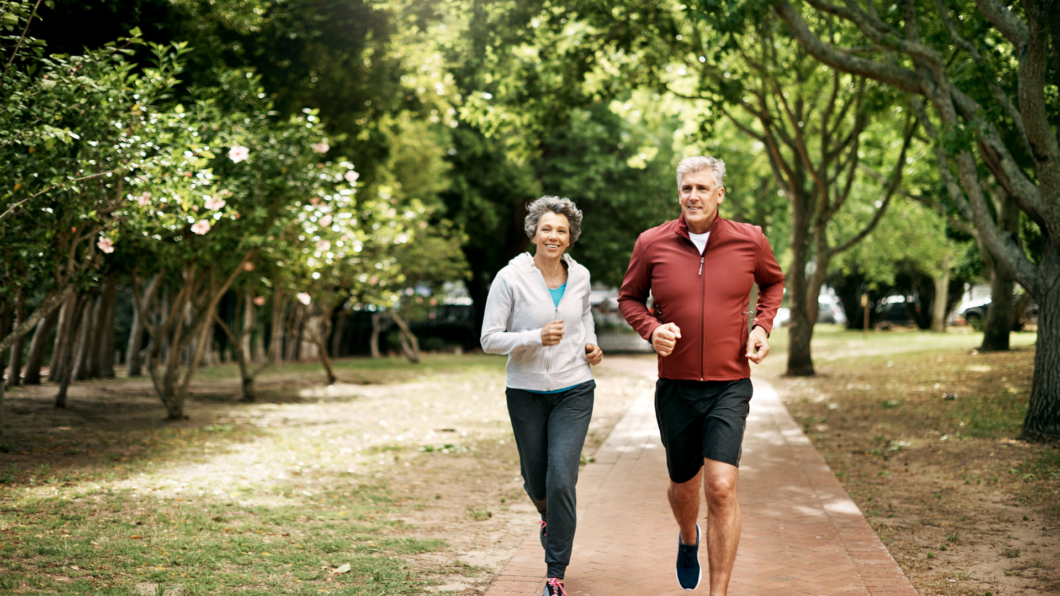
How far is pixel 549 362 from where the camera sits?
4215 mm

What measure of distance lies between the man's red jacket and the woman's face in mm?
401

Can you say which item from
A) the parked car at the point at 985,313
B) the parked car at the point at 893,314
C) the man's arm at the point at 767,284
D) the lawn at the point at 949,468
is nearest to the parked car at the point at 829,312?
the parked car at the point at 893,314

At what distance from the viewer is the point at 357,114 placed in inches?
539

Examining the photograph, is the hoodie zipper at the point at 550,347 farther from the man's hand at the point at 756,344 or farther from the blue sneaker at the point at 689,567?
the blue sneaker at the point at 689,567

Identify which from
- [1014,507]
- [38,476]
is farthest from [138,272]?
[1014,507]

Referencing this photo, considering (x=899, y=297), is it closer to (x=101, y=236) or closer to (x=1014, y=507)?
(x=1014, y=507)

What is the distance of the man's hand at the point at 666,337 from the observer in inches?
152

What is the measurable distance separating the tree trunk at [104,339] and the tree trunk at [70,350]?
27 cm

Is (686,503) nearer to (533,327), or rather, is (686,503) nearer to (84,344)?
(533,327)

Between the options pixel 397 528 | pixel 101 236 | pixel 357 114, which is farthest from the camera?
pixel 357 114

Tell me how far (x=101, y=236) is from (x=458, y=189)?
16287mm

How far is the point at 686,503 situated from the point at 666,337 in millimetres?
932

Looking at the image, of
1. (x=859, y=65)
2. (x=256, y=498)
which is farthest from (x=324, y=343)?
(x=859, y=65)

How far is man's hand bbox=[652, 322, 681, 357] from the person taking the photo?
385cm
